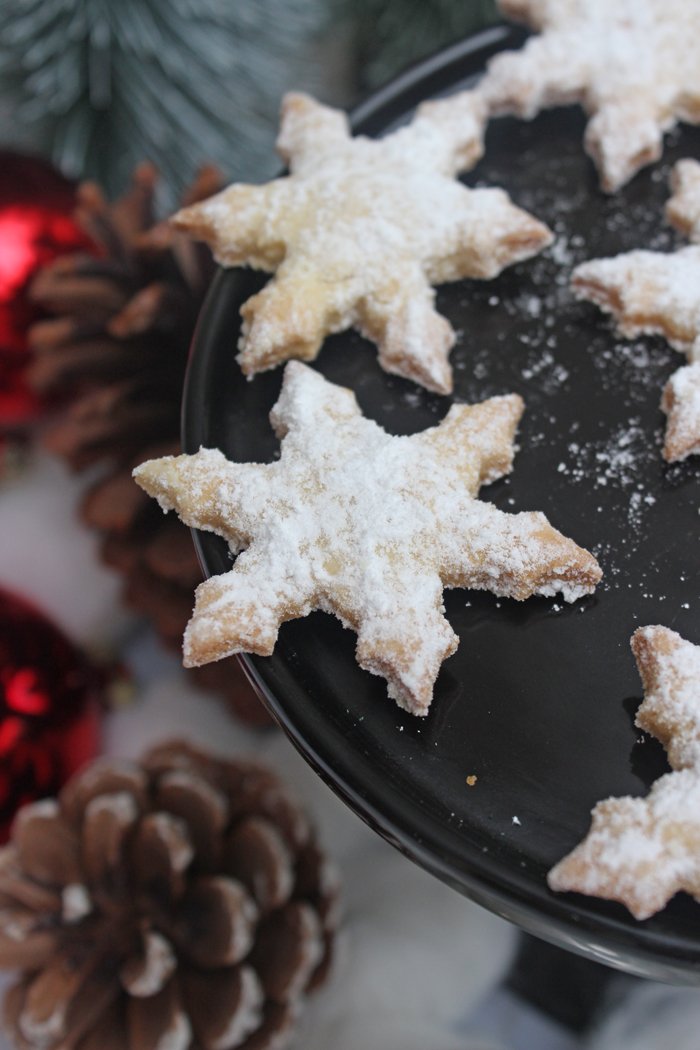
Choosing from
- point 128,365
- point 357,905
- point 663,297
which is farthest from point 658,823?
point 128,365

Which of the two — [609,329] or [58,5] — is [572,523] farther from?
[58,5]

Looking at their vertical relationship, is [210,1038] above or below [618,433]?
below

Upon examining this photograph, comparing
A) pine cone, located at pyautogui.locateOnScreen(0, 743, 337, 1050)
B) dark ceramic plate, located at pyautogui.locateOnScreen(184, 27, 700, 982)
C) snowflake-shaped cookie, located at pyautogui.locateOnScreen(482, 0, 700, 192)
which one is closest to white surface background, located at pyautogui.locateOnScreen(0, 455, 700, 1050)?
pine cone, located at pyautogui.locateOnScreen(0, 743, 337, 1050)

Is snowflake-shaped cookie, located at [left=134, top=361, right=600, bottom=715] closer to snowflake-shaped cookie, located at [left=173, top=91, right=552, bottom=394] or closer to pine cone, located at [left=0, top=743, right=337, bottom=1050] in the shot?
snowflake-shaped cookie, located at [left=173, top=91, right=552, bottom=394]

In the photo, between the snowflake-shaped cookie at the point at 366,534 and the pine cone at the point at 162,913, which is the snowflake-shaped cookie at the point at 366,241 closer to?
the snowflake-shaped cookie at the point at 366,534

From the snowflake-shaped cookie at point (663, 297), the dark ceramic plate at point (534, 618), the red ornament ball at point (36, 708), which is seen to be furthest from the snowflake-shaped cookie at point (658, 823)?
the red ornament ball at point (36, 708)

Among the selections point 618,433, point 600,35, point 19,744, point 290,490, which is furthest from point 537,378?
point 19,744
